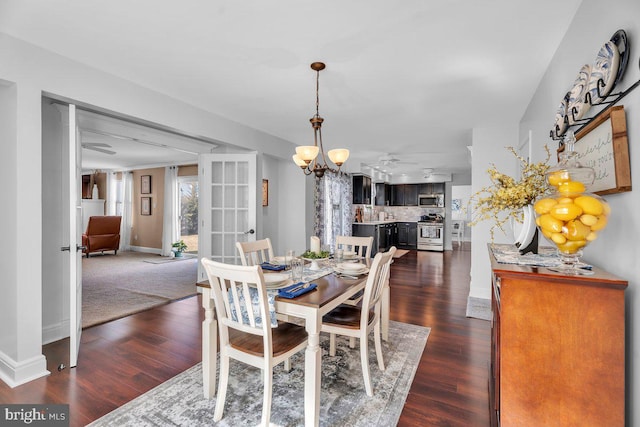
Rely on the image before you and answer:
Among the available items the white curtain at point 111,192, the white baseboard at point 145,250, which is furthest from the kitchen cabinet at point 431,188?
the white curtain at point 111,192

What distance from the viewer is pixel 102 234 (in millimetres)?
7652

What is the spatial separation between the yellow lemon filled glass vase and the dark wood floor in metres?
1.30

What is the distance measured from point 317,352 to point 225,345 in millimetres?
579

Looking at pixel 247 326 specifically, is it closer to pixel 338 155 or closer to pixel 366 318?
pixel 366 318

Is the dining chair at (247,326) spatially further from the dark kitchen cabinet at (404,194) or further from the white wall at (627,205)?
the dark kitchen cabinet at (404,194)

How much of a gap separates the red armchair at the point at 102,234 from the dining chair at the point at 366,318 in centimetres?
759

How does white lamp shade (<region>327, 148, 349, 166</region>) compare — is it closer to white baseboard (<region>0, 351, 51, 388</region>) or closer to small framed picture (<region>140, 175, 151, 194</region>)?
white baseboard (<region>0, 351, 51, 388</region>)

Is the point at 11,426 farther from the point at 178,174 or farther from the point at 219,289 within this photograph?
the point at 178,174

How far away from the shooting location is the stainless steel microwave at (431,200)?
9734 millimetres

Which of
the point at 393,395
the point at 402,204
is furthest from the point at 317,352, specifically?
the point at 402,204

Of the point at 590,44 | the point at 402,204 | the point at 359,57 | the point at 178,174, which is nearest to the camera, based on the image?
the point at 590,44

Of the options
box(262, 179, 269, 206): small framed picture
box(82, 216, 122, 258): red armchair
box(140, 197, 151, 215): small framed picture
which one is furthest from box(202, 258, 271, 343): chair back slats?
box(140, 197, 151, 215): small framed picture

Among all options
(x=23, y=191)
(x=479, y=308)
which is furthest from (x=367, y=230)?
(x=23, y=191)

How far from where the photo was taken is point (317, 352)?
1692 millimetres
